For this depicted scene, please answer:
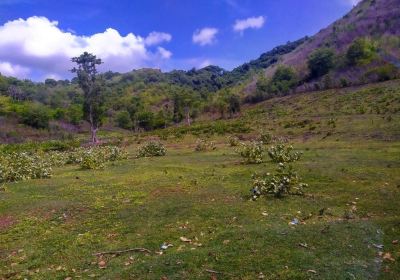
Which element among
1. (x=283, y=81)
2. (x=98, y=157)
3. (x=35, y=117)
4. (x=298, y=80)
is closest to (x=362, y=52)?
(x=298, y=80)

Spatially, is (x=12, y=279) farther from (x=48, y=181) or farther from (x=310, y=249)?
(x=48, y=181)

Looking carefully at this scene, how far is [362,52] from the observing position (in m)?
85.1

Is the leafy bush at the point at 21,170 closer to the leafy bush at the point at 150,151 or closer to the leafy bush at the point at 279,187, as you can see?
the leafy bush at the point at 150,151

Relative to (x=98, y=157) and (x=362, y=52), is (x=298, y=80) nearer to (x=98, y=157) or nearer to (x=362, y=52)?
(x=362, y=52)

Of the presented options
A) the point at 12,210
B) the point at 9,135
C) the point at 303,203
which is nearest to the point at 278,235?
the point at 303,203

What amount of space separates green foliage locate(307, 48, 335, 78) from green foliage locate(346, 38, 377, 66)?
602 centimetres

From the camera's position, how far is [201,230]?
12.8 meters

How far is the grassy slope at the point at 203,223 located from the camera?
9875 millimetres

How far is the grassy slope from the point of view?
32.4 feet

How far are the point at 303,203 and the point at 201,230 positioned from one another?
14.6 feet

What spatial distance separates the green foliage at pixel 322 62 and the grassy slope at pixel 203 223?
71.0m

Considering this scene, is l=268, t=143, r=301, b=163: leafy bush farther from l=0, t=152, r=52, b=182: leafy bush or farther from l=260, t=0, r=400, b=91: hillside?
l=260, t=0, r=400, b=91: hillside

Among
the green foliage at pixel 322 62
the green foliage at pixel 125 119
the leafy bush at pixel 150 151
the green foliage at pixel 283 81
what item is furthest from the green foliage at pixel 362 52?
the green foliage at pixel 125 119

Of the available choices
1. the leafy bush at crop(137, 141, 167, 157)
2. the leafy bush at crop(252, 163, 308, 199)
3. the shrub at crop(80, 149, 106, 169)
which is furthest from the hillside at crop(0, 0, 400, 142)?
the leafy bush at crop(252, 163, 308, 199)
